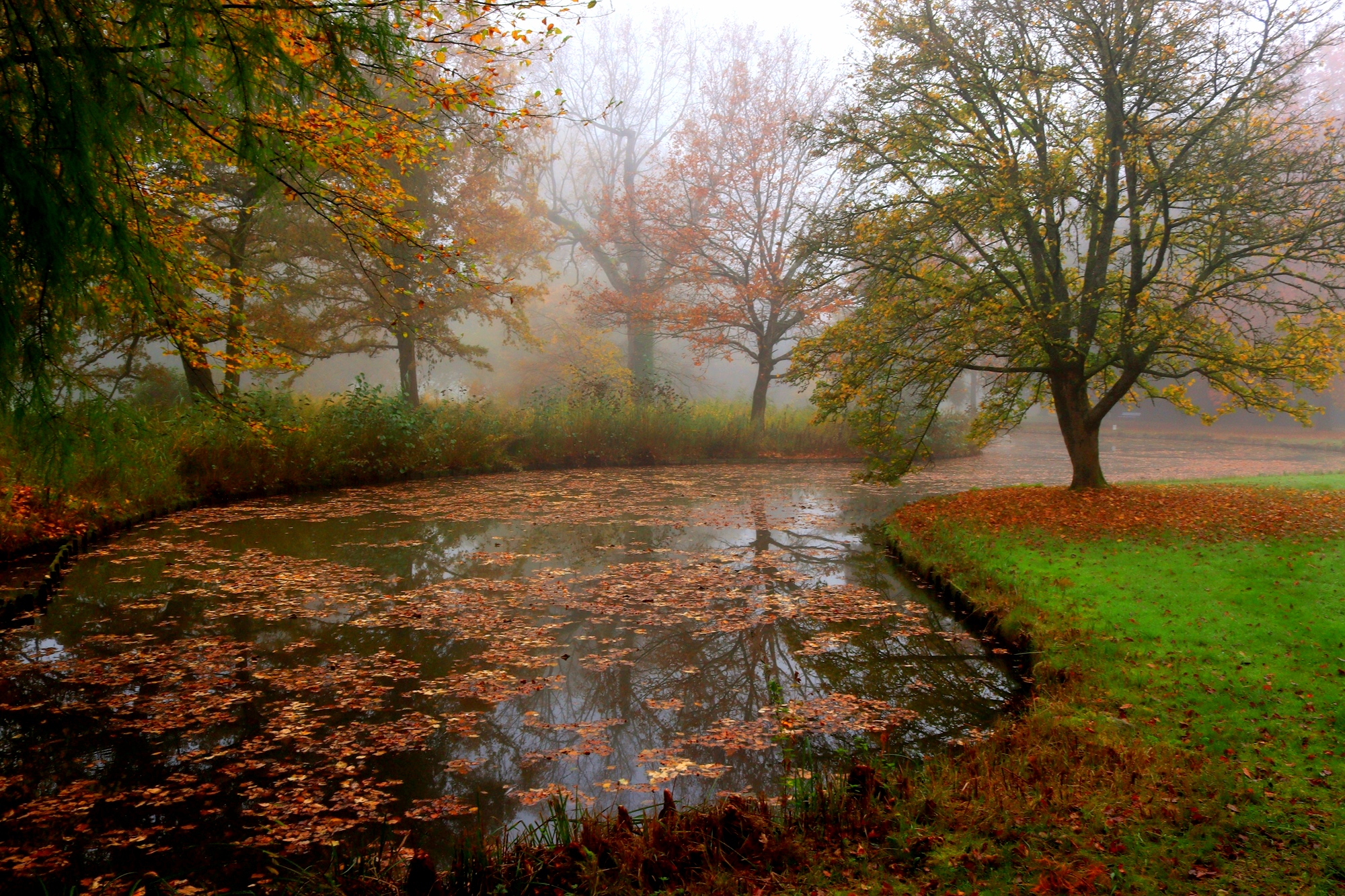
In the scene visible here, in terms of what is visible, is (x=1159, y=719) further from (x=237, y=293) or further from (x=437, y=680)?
(x=237, y=293)

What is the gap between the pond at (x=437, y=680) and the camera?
3.45 metres

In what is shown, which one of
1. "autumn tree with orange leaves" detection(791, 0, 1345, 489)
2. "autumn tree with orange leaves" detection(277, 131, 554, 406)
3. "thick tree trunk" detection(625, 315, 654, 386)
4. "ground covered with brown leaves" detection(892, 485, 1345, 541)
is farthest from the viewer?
"thick tree trunk" detection(625, 315, 654, 386)

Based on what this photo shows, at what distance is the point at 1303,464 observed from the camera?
60.2ft

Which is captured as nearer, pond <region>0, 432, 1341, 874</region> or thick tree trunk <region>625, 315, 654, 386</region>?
pond <region>0, 432, 1341, 874</region>

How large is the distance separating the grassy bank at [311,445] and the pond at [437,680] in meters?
0.87

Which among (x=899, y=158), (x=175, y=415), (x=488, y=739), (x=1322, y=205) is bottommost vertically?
(x=488, y=739)

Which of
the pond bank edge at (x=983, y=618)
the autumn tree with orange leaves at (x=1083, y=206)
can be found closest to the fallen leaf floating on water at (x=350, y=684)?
the pond bank edge at (x=983, y=618)

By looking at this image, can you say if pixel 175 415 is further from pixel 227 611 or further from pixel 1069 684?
pixel 1069 684

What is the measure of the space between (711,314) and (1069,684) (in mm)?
16507

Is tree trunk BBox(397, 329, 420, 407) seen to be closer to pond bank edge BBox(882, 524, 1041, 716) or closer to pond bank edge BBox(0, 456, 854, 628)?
pond bank edge BBox(0, 456, 854, 628)

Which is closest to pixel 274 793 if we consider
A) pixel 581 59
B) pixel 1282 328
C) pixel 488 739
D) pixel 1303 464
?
pixel 488 739

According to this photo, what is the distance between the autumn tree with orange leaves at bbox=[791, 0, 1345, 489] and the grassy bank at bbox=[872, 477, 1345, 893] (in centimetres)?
247

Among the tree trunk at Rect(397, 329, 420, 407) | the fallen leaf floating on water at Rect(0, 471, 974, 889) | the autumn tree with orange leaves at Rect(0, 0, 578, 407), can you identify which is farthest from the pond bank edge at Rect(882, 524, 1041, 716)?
the tree trunk at Rect(397, 329, 420, 407)

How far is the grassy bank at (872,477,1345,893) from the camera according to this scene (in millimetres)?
2664
